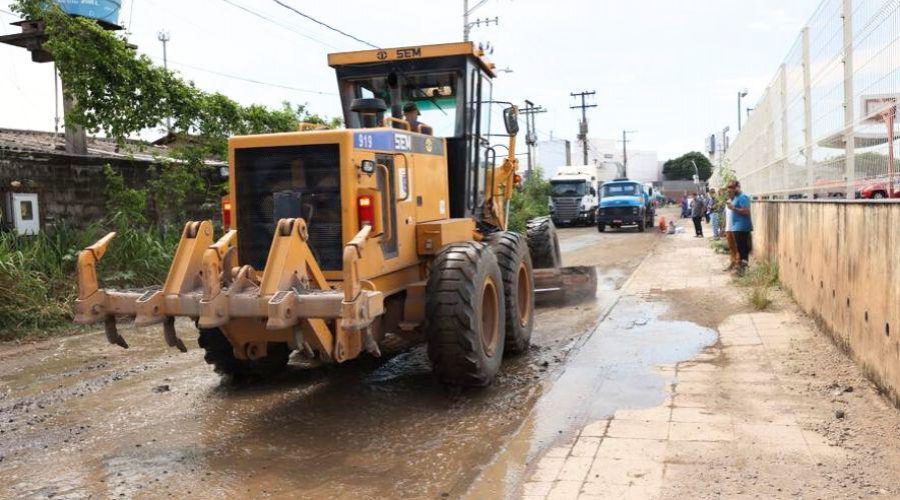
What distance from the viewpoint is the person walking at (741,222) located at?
1195 centimetres

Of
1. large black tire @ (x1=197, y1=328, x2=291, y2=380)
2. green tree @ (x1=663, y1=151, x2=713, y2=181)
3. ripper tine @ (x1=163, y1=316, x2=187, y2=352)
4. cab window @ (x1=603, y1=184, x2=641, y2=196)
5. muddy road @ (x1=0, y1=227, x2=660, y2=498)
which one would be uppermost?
green tree @ (x1=663, y1=151, x2=713, y2=181)

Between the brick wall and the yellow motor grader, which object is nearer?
the yellow motor grader

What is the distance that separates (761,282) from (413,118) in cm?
653

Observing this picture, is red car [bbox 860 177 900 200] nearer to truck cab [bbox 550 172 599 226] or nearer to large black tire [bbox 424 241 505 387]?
large black tire [bbox 424 241 505 387]

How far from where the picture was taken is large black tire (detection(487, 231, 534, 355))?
22.4ft

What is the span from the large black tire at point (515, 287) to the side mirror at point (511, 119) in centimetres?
118

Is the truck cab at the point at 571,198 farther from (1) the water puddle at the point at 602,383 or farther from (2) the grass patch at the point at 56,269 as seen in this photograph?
(1) the water puddle at the point at 602,383

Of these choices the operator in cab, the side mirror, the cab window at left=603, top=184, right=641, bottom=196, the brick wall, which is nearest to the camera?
the operator in cab

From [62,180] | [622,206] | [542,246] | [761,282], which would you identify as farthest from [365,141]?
[622,206]

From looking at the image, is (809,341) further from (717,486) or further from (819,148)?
(717,486)

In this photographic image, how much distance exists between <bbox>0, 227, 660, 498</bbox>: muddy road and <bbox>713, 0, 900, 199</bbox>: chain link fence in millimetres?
2695

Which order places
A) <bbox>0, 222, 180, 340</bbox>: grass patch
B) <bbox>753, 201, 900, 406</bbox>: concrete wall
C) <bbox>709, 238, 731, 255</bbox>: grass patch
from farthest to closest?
1. <bbox>709, 238, 731, 255</bbox>: grass patch
2. <bbox>0, 222, 180, 340</bbox>: grass patch
3. <bbox>753, 201, 900, 406</bbox>: concrete wall

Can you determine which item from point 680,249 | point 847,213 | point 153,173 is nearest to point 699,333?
point 847,213

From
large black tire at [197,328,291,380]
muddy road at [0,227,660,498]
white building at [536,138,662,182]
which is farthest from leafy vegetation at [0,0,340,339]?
white building at [536,138,662,182]
